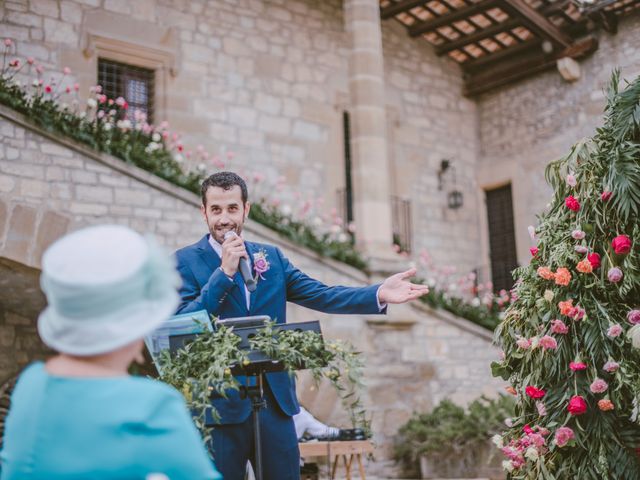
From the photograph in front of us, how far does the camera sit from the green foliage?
7699 millimetres

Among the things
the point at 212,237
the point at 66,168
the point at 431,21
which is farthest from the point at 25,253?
the point at 431,21

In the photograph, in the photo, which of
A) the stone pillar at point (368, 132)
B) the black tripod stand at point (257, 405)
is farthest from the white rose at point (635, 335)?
the stone pillar at point (368, 132)

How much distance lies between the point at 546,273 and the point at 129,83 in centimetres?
750

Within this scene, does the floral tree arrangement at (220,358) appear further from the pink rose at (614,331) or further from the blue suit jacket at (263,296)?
the pink rose at (614,331)

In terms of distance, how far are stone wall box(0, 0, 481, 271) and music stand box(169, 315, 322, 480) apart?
739 cm

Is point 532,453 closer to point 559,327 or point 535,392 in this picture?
point 535,392

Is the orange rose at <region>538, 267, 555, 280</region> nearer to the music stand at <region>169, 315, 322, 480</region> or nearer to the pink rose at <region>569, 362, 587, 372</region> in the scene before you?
the pink rose at <region>569, 362, 587, 372</region>

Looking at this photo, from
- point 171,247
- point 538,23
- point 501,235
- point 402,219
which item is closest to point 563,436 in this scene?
point 171,247

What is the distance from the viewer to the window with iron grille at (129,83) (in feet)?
32.5

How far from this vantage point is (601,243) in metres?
3.86

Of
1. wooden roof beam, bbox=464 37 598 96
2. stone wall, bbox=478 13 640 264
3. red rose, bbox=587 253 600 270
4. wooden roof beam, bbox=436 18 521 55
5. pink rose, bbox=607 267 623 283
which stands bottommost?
pink rose, bbox=607 267 623 283

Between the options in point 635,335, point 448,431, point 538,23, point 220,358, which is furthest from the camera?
point 538,23

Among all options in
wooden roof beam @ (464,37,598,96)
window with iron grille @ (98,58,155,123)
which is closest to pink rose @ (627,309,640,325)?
window with iron grille @ (98,58,155,123)

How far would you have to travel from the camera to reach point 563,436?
3.67 metres
